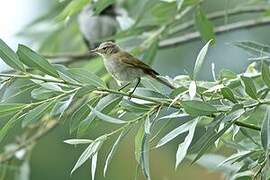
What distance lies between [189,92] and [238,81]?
28 cm

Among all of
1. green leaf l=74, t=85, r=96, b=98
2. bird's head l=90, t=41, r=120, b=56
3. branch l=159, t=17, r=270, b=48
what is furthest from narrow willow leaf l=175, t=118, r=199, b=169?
branch l=159, t=17, r=270, b=48

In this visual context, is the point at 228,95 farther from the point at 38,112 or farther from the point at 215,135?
the point at 38,112

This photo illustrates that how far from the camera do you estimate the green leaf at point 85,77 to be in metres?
2.05

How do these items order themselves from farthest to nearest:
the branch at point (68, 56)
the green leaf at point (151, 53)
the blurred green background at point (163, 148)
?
the blurred green background at point (163, 148)
the branch at point (68, 56)
the green leaf at point (151, 53)

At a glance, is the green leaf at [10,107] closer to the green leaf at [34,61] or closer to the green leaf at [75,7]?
the green leaf at [34,61]

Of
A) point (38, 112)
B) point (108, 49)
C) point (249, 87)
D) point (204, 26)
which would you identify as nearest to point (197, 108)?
point (249, 87)

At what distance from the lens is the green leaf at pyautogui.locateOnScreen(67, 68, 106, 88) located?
6.73 feet

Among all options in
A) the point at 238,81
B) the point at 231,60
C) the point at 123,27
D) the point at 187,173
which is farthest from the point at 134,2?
the point at 231,60

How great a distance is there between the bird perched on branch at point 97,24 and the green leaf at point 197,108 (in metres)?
1.52

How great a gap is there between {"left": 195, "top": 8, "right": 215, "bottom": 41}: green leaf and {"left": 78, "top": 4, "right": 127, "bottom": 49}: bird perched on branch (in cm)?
58

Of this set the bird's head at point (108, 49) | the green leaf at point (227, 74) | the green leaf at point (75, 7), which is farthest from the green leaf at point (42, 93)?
the green leaf at point (75, 7)

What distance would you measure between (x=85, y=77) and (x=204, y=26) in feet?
3.20

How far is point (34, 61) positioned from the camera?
81.0 inches

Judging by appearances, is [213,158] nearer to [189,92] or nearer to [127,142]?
[189,92]
